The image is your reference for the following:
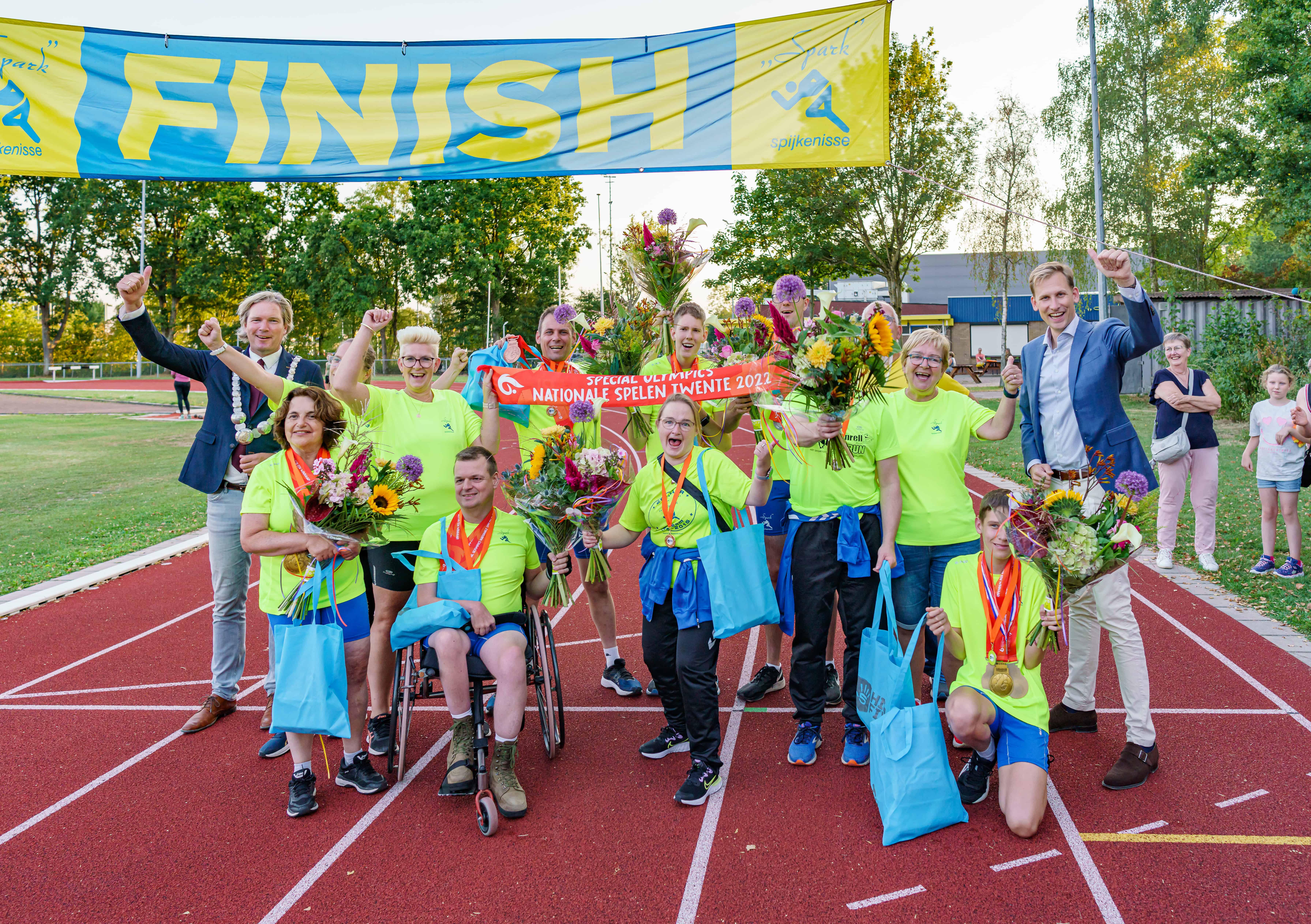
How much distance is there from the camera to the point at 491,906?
10.5 feet

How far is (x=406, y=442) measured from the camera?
462 cm

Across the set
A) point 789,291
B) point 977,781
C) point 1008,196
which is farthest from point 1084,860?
point 1008,196

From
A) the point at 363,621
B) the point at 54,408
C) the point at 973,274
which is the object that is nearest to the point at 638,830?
the point at 363,621

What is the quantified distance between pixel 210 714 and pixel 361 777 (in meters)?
1.38

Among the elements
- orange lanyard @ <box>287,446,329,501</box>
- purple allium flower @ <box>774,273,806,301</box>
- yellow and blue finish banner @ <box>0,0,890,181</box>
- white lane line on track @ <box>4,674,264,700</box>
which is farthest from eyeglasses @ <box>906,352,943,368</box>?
white lane line on track @ <box>4,674,264,700</box>

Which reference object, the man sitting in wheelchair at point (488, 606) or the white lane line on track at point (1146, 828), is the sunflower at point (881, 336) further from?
the white lane line on track at point (1146, 828)

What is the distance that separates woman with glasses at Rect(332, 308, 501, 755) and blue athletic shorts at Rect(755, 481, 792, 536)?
5.81 ft

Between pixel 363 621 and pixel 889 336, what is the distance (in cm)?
291

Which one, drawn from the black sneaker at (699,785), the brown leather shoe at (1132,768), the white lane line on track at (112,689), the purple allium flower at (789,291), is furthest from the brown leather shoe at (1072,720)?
the white lane line on track at (112,689)

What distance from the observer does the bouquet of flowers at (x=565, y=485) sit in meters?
4.16

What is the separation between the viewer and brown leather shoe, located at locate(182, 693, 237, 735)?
191 inches

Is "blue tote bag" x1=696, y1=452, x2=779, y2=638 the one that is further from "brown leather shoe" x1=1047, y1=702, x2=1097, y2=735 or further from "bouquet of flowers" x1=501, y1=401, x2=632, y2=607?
"brown leather shoe" x1=1047, y1=702, x2=1097, y2=735

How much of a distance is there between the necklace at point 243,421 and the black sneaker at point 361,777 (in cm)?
181

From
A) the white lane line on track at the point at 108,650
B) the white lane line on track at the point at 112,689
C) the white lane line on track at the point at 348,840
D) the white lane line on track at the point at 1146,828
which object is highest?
the white lane line on track at the point at 1146,828
